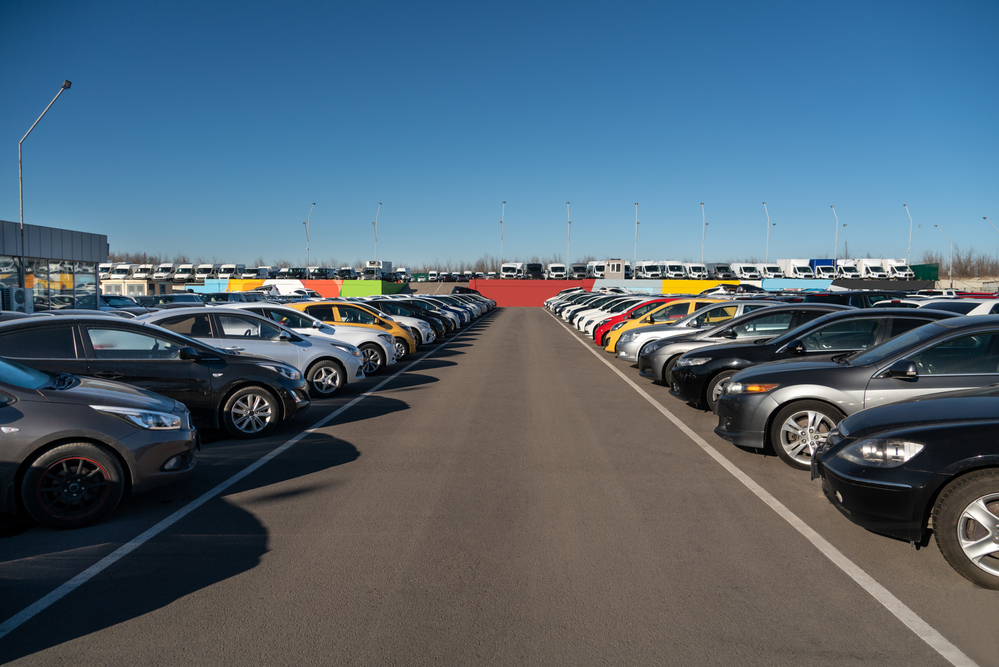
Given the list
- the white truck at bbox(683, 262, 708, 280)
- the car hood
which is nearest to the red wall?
the white truck at bbox(683, 262, 708, 280)

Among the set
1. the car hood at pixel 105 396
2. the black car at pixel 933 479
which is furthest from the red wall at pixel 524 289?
the black car at pixel 933 479

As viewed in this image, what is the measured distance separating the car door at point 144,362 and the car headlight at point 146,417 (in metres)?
2.34

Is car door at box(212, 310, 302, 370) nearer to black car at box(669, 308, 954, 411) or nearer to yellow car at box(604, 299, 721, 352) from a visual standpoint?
black car at box(669, 308, 954, 411)

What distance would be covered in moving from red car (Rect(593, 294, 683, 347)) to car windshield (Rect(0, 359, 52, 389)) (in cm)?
1716

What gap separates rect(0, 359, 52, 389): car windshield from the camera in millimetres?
5391

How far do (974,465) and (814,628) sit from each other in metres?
1.59

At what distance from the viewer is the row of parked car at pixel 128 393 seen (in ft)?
17.1

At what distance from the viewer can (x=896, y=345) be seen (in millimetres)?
6957

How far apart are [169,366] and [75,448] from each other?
2949mm

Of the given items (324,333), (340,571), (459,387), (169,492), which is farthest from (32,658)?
(324,333)

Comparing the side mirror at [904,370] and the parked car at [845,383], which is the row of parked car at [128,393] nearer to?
the parked car at [845,383]

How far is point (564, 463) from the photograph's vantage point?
7348mm

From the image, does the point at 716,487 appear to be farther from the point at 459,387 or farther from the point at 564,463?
the point at 459,387

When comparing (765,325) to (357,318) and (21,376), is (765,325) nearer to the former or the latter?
(357,318)
